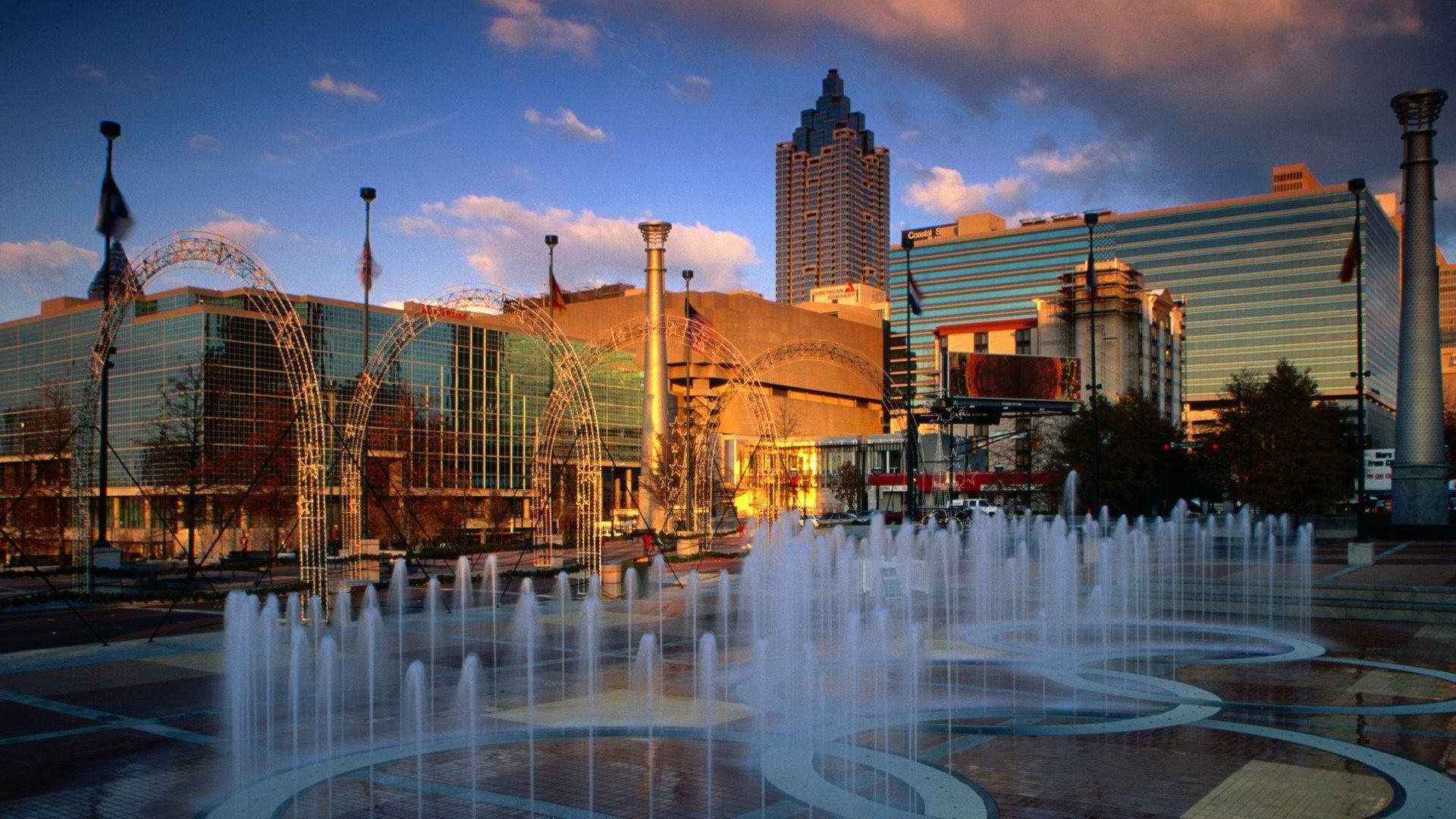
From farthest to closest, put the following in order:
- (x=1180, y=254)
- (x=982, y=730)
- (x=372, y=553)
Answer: (x=1180, y=254) < (x=372, y=553) < (x=982, y=730)

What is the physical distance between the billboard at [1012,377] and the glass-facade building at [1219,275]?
3962 centimetres

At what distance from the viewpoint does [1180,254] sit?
154 metres

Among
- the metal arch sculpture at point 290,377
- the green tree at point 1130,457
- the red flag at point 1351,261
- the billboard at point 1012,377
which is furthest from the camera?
the billboard at point 1012,377

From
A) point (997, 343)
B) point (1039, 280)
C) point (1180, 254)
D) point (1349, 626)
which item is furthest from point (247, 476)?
point (1180, 254)

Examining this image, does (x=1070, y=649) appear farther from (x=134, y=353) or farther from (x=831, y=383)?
(x=831, y=383)

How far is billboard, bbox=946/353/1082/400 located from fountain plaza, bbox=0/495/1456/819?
244 ft

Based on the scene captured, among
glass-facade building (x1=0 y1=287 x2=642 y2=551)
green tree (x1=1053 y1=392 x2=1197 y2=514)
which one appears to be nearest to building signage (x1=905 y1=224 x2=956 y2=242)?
glass-facade building (x1=0 y1=287 x2=642 y2=551)

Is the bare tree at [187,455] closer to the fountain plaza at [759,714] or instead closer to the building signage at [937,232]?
the fountain plaza at [759,714]

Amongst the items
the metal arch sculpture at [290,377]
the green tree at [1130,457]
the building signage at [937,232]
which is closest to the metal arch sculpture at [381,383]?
the metal arch sculpture at [290,377]

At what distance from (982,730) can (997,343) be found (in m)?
113

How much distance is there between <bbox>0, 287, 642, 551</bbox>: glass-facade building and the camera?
55344mm

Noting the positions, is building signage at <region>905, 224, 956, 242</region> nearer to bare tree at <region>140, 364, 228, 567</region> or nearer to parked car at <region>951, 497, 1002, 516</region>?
parked car at <region>951, 497, 1002, 516</region>

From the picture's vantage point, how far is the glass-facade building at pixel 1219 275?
14600 centimetres

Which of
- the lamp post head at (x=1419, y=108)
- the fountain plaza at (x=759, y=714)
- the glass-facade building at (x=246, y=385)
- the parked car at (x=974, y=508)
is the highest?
the lamp post head at (x=1419, y=108)
